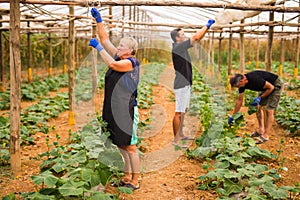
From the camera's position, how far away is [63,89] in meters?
13.7

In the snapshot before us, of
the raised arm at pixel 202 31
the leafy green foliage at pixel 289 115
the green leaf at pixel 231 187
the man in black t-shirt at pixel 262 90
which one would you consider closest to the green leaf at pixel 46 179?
the green leaf at pixel 231 187

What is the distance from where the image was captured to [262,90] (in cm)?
657

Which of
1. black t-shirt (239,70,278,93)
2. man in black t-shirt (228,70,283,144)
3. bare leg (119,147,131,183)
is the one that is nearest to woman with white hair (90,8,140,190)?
bare leg (119,147,131,183)

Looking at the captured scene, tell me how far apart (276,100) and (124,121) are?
3392 mm

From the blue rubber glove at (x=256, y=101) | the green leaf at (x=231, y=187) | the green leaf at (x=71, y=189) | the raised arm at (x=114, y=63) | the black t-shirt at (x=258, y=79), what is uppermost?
the raised arm at (x=114, y=63)

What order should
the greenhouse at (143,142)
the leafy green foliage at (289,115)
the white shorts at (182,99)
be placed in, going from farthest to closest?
the leafy green foliage at (289,115), the white shorts at (182,99), the greenhouse at (143,142)

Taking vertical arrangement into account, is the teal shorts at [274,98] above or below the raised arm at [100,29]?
below

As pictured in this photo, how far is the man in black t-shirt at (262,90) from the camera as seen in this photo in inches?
250

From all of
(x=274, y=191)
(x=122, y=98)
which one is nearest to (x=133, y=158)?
(x=122, y=98)

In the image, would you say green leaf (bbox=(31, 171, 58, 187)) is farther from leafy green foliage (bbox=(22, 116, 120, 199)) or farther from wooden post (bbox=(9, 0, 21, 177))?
wooden post (bbox=(9, 0, 21, 177))

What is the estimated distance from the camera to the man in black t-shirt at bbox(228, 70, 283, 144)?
6352 millimetres

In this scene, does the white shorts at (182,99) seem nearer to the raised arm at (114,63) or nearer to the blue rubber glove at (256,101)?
the blue rubber glove at (256,101)

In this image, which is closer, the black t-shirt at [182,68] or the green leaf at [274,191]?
the green leaf at [274,191]

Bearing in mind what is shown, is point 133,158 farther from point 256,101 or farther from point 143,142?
point 256,101
